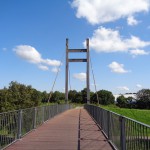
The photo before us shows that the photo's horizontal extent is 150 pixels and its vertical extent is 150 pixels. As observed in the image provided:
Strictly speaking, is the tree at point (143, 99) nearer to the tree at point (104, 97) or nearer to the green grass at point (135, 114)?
the tree at point (104, 97)

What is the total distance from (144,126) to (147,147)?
32 centimetres

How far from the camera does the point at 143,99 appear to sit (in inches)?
4437

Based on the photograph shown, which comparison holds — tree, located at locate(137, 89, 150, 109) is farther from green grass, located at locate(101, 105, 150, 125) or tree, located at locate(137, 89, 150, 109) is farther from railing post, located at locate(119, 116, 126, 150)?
railing post, located at locate(119, 116, 126, 150)

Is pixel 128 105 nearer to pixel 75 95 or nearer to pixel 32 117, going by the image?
pixel 75 95

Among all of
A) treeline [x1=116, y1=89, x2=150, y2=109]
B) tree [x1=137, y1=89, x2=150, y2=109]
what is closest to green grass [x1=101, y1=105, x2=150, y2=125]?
treeline [x1=116, y1=89, x2=150, y2=109]

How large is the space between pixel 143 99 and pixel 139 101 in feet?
6.07

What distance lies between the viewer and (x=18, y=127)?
10.1 metres

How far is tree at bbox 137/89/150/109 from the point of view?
10925cm

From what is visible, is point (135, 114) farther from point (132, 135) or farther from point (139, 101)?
point (139, 101)

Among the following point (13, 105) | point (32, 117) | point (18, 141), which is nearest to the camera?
point (18, 141)

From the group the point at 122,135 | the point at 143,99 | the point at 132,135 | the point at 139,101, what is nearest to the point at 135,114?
the point at 122,135

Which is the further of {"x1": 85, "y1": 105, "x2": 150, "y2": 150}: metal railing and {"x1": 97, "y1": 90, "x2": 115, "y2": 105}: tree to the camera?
{"x1": 97, "y1": 90, "x2": 115, "y2": 105}: tree

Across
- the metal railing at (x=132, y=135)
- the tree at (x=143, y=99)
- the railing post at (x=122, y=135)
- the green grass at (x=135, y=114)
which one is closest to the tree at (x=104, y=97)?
the tree at (x=143, y=99)

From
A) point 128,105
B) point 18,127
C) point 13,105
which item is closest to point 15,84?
point 13,105
